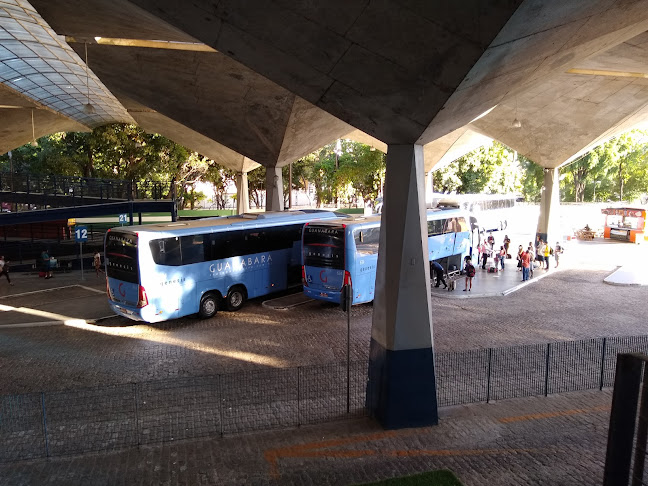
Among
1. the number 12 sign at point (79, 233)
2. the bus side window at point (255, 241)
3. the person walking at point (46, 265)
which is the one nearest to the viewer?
the bus side window at point (255, 241)

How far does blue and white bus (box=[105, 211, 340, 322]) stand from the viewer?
13.9m

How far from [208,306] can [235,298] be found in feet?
3.72

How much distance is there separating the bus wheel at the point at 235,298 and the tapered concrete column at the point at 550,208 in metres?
19.4

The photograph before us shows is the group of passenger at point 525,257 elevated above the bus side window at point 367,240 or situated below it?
below

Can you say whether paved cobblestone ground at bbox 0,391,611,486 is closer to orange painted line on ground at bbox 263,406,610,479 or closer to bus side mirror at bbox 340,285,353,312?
orange painted line on ground at bbox 263,406,610,479

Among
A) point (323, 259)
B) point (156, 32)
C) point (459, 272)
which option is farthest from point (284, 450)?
point (459, 272)

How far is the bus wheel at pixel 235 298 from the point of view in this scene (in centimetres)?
1622

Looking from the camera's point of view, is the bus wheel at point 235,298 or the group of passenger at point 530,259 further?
the group of passenger at point 530,259

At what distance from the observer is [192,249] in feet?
49.1

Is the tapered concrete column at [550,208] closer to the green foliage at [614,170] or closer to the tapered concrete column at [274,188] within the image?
the tapered concrete column at [274,188]

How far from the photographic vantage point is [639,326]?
14.4m

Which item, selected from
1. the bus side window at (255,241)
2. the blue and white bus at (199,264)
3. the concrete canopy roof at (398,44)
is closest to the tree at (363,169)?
the blue and white bus at (199,264)

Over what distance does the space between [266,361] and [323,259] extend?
5409 millimetres

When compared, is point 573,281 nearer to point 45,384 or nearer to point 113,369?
point 113,369
